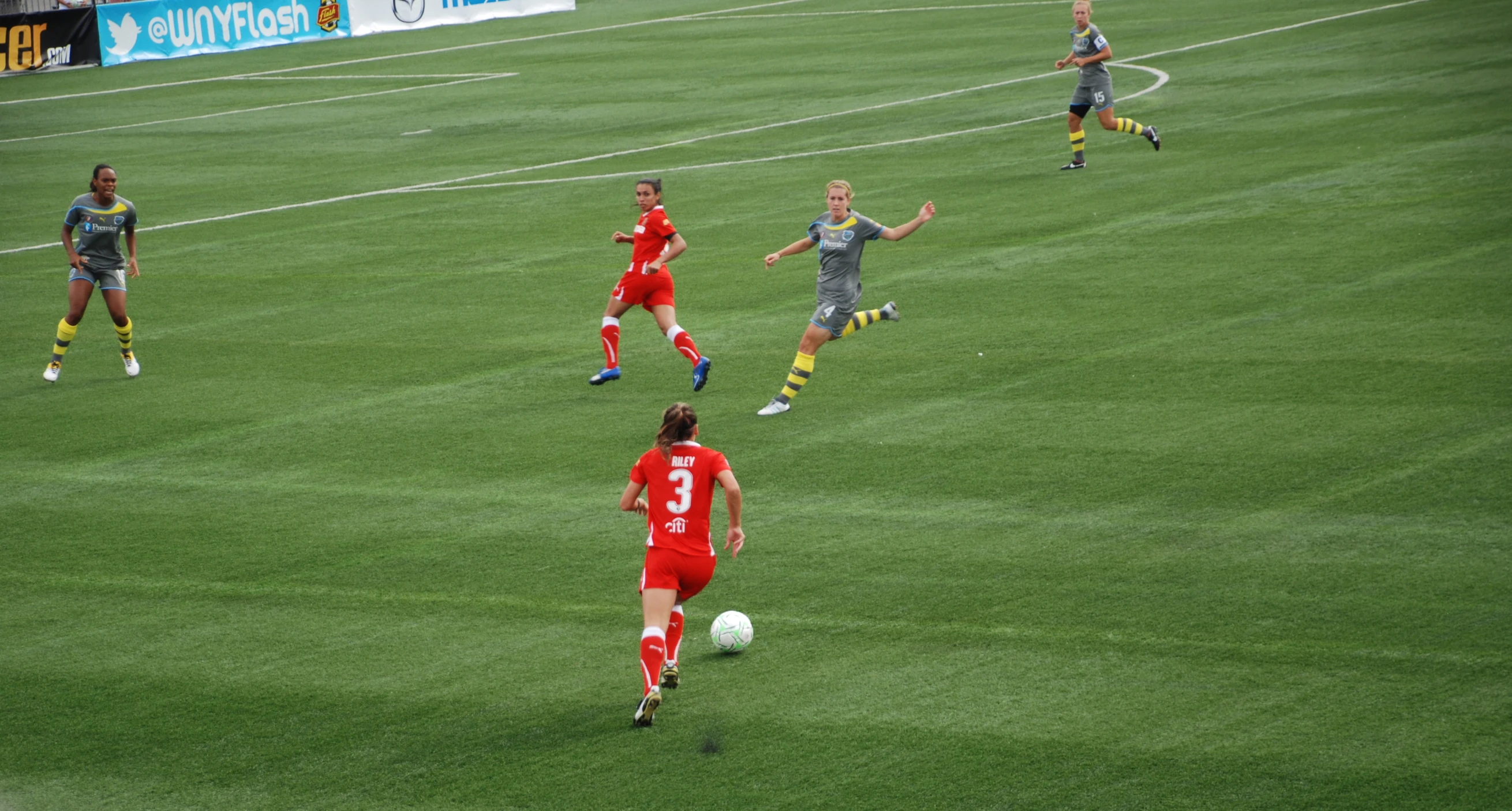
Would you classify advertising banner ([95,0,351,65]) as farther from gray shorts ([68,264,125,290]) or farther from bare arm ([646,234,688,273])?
bare arm ([646,234,688,273])

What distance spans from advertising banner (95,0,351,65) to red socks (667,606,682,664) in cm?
4729

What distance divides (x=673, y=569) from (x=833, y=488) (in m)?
4.23

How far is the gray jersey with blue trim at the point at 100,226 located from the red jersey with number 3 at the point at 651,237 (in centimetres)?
620

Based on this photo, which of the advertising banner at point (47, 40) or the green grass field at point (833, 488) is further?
the advertising banner at point (47, 40)

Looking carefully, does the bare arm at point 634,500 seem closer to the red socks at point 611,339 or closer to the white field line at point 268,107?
the red socks at point 611,339

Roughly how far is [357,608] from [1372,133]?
836 inches

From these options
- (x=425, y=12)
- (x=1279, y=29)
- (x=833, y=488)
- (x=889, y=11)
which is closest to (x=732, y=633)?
(x=833, y=488)

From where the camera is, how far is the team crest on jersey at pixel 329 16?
5531 cm

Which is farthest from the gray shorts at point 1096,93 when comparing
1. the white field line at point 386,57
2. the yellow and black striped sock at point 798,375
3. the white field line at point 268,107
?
the white field line at point 386,57

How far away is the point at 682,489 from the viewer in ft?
31.9

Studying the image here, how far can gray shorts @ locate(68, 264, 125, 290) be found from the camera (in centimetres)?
1883

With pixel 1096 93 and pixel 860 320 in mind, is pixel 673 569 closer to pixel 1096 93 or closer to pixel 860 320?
pixel 860 320

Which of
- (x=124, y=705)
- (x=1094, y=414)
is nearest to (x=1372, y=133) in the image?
(x=1094, y=414)

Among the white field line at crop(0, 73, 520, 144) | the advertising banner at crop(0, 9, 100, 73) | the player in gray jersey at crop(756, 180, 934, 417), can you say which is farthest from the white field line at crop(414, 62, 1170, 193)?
the advertising banner at crop(0, 9, 100, 73)
